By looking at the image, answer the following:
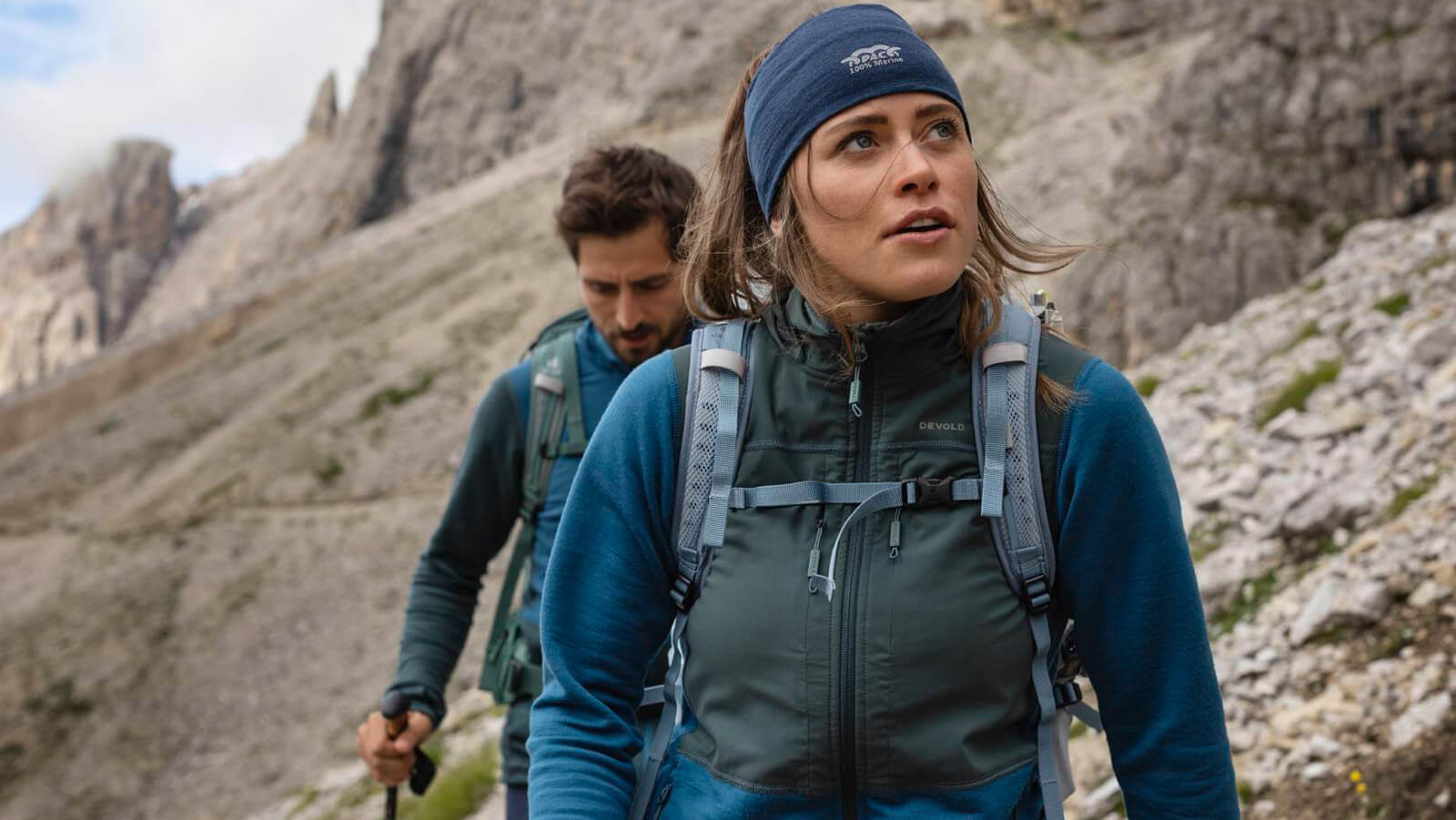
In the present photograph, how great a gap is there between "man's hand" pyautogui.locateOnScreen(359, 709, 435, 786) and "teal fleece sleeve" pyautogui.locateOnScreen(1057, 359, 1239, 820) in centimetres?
222

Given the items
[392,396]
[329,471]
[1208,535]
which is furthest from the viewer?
[392,396]

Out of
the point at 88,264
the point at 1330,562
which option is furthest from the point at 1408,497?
the point at 88,264

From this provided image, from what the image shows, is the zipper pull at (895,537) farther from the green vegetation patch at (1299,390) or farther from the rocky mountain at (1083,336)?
the green vegetation patch at (1299,390)

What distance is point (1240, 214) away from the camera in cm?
1778

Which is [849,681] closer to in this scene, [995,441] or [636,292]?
[995,441]

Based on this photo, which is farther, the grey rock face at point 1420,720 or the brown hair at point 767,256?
the grey rock face at point 1420,720

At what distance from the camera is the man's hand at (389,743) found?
10.6 feet

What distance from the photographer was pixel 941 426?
1774mm

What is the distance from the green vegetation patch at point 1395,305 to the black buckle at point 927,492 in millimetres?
10928

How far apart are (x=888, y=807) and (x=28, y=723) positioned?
2335 cm

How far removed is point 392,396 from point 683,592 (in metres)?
31.8

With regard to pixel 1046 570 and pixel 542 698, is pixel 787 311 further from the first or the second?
pixel 542 698

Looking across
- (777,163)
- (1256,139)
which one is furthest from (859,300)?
(1256,139)

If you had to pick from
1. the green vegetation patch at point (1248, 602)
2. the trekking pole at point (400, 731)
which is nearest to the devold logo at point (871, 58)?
the trekking pole at point (400, 731)
